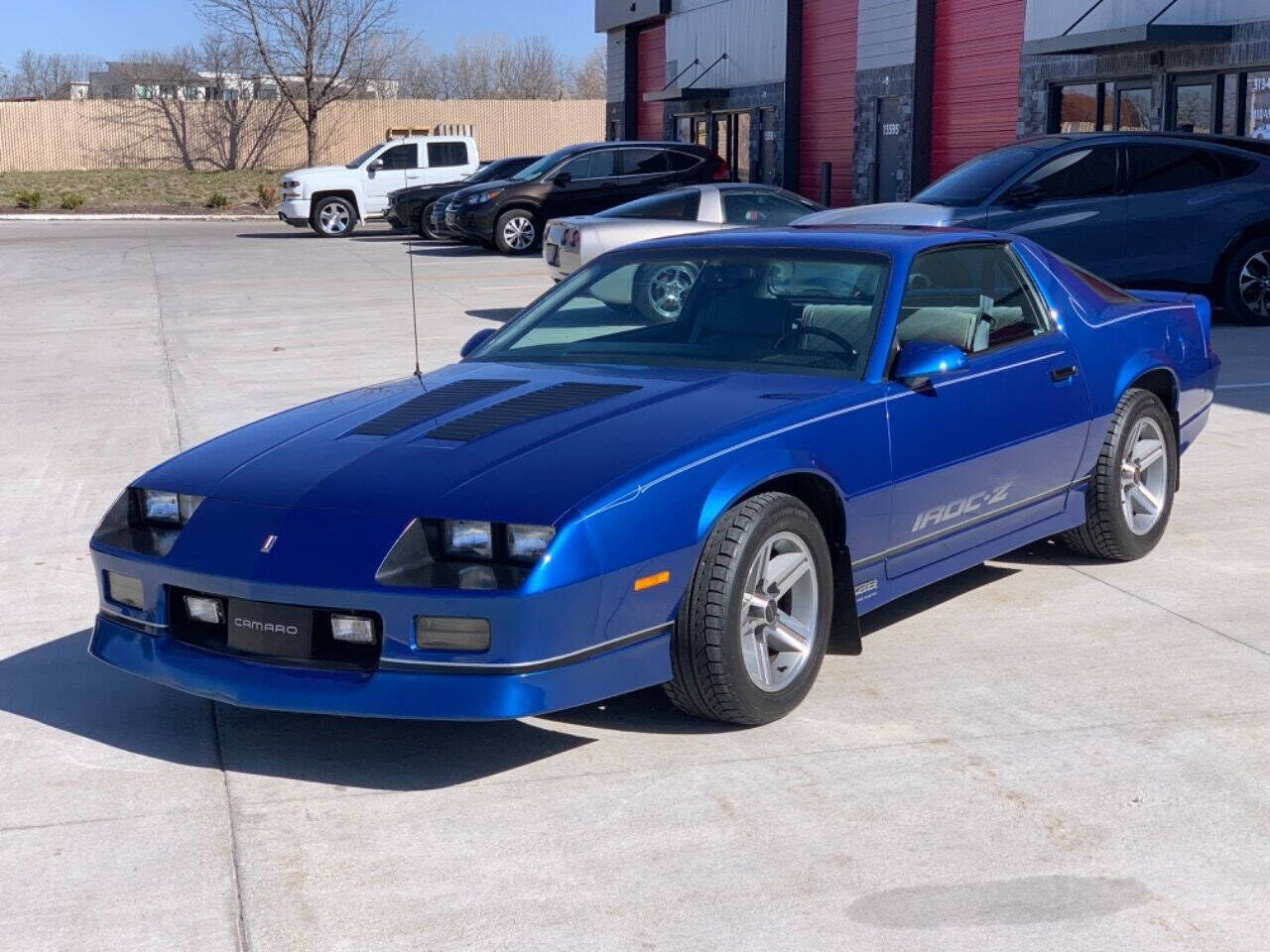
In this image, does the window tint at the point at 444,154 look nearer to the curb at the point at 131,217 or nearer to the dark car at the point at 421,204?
the dark car at the point at 421,204

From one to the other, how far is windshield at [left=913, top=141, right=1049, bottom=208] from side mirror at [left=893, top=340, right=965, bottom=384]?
9.28m

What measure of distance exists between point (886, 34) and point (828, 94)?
9.80 ft

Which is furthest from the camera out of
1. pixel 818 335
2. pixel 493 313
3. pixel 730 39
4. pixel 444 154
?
pixel 730 39

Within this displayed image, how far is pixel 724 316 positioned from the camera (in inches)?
223

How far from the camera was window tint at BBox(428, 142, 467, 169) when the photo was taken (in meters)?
31.7

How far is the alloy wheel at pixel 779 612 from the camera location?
4680 millimetres

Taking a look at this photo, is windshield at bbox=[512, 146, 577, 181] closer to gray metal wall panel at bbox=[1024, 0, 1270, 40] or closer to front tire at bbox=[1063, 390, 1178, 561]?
gray metal wall panel at bbox=[1024, 0, 1270, 40]

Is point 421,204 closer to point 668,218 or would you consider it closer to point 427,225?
point 427,225

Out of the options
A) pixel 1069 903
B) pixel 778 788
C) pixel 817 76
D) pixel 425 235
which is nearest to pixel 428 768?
pixel 778 788

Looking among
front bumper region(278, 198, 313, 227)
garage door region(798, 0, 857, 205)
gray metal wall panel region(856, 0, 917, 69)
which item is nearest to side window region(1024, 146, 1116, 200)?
gray metal wall panel region(856, 0, 917, 69)

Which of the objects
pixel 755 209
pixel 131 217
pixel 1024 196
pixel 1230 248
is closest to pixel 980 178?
pixel 1024 196

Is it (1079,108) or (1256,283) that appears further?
(1079,108)

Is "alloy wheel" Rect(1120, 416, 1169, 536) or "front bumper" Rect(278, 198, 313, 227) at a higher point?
"front bumper" Rect(278, 198, 313, 227)

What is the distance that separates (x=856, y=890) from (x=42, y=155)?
56054 millimetres
